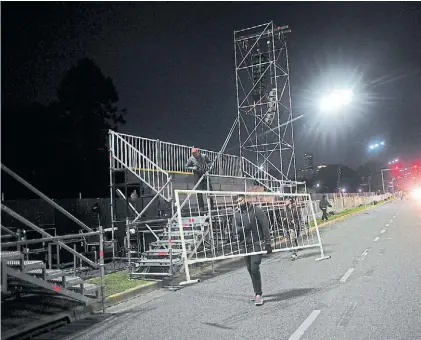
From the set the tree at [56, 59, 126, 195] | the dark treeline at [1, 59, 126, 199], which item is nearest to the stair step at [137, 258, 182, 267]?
the dark treeline at [1, 59, 126, 199]

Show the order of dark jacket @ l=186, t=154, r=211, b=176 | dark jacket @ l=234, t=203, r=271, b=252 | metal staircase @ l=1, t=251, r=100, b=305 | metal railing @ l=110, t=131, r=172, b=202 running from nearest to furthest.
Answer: metal staircase @ l=1, t=251, r=100, b=305
dark jacket @ l=234, t=203, r=271, b=252
metal railing @ l=110, t=131, r=172, b=202
dark jacket @ l=186, t=154, r=211, b=176

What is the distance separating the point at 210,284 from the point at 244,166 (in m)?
11.9

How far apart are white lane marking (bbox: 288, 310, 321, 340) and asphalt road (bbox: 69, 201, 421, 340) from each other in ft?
0.04

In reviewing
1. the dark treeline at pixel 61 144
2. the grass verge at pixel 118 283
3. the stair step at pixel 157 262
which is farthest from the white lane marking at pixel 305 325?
the dark treeline at pixel 61 144

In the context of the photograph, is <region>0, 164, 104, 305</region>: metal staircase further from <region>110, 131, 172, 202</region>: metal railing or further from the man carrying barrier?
<region>110, 131, 172, 202</region>: metal railing

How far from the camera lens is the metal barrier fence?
293 inches

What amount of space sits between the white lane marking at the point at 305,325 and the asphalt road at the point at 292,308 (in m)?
0.01

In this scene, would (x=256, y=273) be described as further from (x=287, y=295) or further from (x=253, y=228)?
(x=287, y=295)

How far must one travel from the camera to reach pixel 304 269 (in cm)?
1032

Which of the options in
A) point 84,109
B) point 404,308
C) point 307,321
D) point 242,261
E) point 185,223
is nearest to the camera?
point 307,321

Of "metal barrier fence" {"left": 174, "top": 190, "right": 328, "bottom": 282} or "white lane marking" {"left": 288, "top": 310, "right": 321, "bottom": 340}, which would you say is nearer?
"white lane marking" {"left": 288, "top": 310, "right": 321, "bottom": 340}

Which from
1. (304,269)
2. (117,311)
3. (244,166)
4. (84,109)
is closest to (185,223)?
(304,269)

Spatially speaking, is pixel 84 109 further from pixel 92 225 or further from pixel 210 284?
pixel 210 284

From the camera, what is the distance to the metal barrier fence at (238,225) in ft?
24.5
